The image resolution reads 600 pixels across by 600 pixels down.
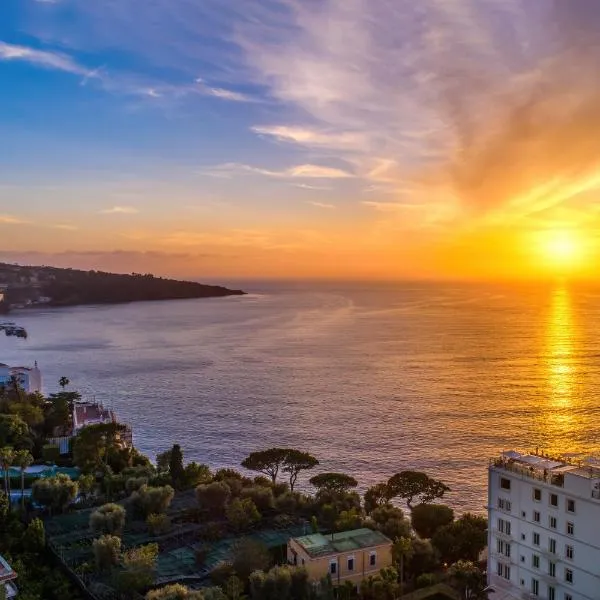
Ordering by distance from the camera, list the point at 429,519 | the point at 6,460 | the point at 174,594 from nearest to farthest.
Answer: the point at 174,594
the point at 429,519
the point at 6,460

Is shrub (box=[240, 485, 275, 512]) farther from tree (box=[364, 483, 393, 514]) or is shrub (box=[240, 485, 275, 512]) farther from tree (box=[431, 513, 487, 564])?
tree (box=[431, 513, 487, 564])

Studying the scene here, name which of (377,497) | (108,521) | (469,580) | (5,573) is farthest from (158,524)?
(469,580)

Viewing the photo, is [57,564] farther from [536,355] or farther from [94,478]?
[536,355]

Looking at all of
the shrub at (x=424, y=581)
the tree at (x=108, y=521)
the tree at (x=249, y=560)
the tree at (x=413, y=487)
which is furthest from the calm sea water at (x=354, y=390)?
Answer: the tree at (x=108, y=521)

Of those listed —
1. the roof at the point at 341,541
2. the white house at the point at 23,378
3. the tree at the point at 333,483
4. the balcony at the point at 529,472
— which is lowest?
the tree at the point at 333,483

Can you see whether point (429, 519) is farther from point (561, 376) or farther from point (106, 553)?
point (561, 376)

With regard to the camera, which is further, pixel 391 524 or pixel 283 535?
pixel 283 535

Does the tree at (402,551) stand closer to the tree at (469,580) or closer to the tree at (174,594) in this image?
the tree at (469,580)
